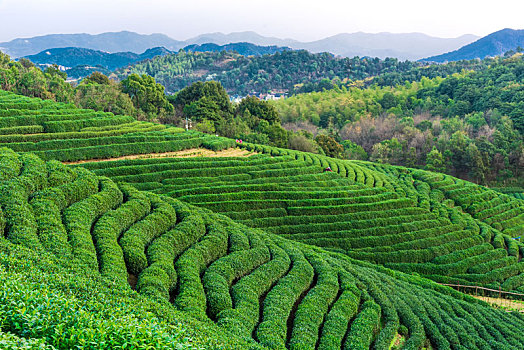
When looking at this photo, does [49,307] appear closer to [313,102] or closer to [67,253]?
[67,253]

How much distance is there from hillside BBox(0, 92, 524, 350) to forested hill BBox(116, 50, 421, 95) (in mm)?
128741

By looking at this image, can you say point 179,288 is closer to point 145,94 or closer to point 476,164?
point 145,94

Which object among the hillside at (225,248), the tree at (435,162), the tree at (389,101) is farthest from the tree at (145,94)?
the tree at (389,101)

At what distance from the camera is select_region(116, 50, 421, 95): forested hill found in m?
167

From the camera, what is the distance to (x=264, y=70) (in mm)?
171750

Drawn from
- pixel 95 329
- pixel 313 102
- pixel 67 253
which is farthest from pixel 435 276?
pixel 313 102

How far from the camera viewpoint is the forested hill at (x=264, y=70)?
167 meters

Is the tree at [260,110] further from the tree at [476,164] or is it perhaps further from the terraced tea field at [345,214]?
the terraced tea field at [345,214]

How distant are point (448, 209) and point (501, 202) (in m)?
9.56

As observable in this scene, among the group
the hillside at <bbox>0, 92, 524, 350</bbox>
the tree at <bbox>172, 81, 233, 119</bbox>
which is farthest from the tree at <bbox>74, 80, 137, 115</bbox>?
the tree at <bbox>172, 81, 233, 119</bbox>

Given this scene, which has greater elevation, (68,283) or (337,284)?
(68,283)

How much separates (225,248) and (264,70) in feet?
524

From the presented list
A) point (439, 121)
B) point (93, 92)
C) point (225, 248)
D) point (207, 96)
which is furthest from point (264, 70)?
point (225, 248)

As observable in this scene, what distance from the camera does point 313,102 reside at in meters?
98.7
